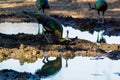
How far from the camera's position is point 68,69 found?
35.4 ft

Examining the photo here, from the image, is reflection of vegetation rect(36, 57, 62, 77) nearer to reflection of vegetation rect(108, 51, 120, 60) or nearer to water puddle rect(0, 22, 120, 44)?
reflection of vegetation rect(108, 51, 120, 60)

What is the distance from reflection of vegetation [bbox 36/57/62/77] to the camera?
10.4m

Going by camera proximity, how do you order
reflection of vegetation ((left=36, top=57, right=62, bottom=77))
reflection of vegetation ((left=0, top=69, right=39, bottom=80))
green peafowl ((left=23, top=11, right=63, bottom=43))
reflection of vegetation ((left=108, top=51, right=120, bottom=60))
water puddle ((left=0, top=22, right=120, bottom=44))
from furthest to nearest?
water puddle ((left=0, top=22, right=120, bottom=44))
green peafowl ((left=23, top=11, right=63, bottom=43))
reflection of vegetation ((left=108, top=51, right=120, bottom=60))
reflection of vegetation ((left=36, top=57, right=62, bottom=77))
reflection of vegetation ((left=0, top=69, right=39, bottom=80))

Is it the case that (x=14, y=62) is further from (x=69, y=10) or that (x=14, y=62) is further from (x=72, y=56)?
(x=69, y=10)

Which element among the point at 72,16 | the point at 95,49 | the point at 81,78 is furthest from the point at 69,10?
the point at 81,78

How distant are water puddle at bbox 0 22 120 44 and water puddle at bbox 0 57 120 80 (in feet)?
8.37

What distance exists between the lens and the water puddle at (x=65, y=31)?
1473 centimetres

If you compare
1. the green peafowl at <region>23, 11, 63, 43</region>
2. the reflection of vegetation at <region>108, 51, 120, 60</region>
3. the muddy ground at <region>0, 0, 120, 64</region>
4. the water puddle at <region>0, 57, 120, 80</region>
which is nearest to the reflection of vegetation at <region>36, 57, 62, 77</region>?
the water puddle at <region>0, 57, 120, 80</region>

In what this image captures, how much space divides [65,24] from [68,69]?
23.2 feet

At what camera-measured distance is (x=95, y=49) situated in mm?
12727

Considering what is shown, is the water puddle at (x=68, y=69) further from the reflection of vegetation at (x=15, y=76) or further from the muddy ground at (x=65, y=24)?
the muddy ground at (x=65, y=24)

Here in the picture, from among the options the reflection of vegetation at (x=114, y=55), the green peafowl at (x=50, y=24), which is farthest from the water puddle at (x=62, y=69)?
the green peafowl at (x=50, y=24)

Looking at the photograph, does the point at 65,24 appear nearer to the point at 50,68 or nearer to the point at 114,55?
the point at 114,55

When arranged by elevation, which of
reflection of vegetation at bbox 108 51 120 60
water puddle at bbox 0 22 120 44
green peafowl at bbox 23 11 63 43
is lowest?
water puddle at bbox 0 22 120 44
